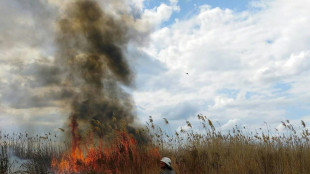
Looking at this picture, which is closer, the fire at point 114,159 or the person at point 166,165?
the person at point 166,165

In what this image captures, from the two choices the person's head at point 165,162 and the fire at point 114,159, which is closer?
the person's head at point 165,162

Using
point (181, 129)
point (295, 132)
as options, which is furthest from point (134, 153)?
point (295, 132)

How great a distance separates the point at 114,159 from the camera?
1089 cm

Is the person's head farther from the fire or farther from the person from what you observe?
the fire

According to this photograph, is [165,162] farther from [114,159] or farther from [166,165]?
[114,159]

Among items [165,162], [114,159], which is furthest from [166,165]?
[114,159]

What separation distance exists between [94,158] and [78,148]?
3.36 m

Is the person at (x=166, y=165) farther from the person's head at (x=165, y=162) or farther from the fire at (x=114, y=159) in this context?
the fire at (x=114, y=159)

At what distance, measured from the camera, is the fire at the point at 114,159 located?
34.4 feet

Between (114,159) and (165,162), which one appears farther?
(114,159)

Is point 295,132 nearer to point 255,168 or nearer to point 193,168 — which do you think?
point 255,168

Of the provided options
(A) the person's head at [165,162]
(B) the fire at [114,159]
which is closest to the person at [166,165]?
(A) the person's head at [165,162]

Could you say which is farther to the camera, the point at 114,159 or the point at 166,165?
the point at 114,159

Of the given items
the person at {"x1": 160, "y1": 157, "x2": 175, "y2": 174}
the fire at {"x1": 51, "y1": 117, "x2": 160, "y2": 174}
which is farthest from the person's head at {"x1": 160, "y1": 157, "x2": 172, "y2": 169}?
the fire at {"x1": 51, "y1": 117, "x2": 160, "y2": 174}
